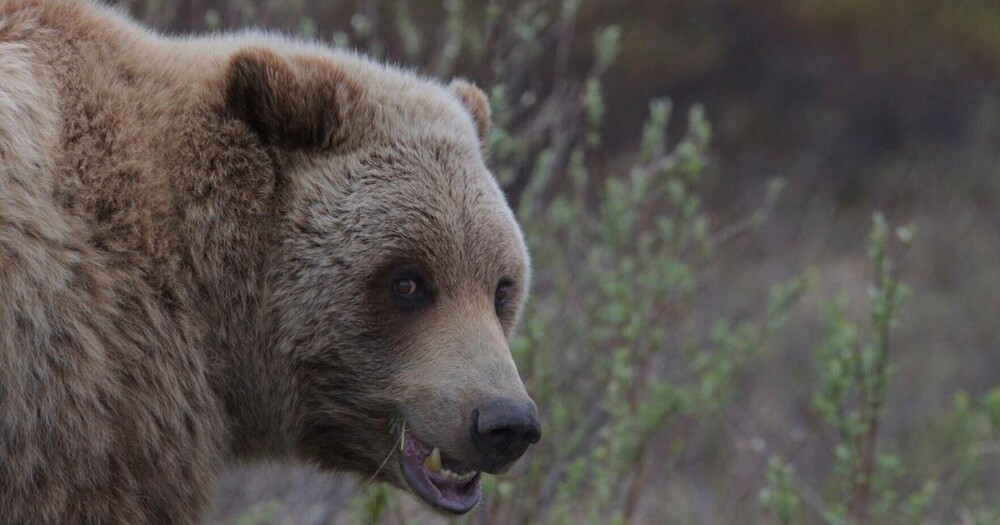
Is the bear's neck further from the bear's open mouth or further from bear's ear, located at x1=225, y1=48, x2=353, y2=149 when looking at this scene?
the bear's open mouth

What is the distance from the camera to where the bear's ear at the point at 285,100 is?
3861mm

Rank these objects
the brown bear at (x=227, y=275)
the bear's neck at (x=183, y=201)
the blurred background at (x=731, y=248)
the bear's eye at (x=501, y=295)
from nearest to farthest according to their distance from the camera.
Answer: the brown bear at (x=227, y=275) → the bear's neck at (x=183, y=201) → the bear's eye at (x=501, y=295) → the blurred background at (x=731, y=248)

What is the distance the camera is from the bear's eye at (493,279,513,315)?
423 cm

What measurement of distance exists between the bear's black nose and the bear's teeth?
16cm

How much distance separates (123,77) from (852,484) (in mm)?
3730

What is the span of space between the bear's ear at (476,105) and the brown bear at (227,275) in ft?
1.46

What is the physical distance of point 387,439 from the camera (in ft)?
13.3

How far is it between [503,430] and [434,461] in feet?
1.00

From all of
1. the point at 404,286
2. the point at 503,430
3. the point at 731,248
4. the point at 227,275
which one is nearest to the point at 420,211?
the point at 404,286

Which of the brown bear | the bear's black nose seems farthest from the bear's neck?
the bear's black nose

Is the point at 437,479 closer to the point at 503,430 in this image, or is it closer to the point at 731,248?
the point at 503,430

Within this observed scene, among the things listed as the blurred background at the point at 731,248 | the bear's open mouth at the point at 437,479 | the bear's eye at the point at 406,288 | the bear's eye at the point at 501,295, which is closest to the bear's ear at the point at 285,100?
the bear's eye at the point at 406,288

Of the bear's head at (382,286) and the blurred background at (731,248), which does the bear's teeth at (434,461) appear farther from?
the blurred background at (731,248)

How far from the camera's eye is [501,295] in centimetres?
428
